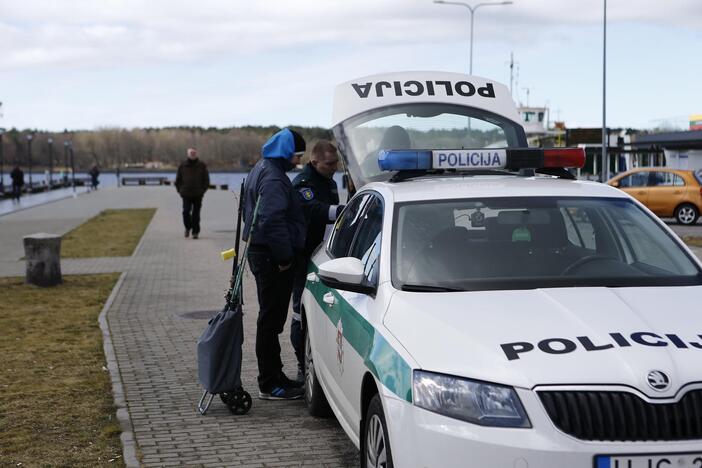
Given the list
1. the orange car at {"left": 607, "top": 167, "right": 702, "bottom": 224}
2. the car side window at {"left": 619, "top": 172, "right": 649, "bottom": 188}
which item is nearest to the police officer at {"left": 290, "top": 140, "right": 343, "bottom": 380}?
the orange car at {"left": 607, "top": 167, "right": 702, "bottom": 224}

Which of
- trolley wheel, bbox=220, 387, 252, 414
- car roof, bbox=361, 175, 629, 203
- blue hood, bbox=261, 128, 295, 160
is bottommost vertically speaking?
trolley wheel, bbox=220, 387, 252, 414

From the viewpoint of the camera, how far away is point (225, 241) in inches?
898

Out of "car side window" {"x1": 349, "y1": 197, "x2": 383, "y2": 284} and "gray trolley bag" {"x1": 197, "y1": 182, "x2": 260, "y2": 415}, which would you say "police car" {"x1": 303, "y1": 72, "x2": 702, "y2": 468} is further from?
"gray trolley bag" {"x1": 197, "y1": 182, "x2": 260, "y2": 415}

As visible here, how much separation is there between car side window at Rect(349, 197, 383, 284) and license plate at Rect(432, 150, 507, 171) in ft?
1.67

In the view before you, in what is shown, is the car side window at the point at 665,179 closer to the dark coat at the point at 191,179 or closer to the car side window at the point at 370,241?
the dark coat at the point at 191,179

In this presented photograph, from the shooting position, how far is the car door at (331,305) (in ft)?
18.9

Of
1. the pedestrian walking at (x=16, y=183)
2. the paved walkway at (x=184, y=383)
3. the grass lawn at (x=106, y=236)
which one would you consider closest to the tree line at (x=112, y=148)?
the pedestrian walking at (x=16, y=183)

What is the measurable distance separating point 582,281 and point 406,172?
182 centimetres

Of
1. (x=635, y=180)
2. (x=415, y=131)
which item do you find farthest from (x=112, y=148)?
(x=415, y=131)

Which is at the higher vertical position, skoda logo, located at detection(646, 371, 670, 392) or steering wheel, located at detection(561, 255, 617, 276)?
steering wheel, located at detection(561, 255, 617, 276)

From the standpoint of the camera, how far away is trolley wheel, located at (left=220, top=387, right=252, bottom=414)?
701 cm

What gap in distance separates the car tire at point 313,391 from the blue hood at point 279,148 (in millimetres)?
1236

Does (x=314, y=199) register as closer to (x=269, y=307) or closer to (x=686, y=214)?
(x=269, y=307)

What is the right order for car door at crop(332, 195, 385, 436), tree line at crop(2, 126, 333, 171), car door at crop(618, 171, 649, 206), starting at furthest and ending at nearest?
tree line at crop(2, 126, 333, 171) < car door at crop(618, 171, 649, 206) < car door at crop(332, 195, 385, 436)
